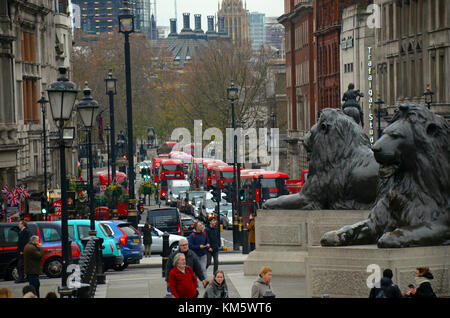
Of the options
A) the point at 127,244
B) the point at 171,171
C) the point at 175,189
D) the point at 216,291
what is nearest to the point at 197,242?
the point at 216,291

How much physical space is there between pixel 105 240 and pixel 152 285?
27.1 ft

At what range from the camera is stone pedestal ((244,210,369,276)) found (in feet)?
67.9

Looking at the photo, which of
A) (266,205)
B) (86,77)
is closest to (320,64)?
(86,77)

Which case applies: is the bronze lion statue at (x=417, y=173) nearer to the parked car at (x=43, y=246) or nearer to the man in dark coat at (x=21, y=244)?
the man in dark coat at (x=21, y=244)

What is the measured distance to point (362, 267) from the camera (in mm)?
16109

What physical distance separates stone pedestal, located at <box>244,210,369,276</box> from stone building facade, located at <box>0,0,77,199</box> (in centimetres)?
3096

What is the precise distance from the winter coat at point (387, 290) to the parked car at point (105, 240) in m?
16.2

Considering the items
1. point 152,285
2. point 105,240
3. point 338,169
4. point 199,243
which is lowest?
point 105,240

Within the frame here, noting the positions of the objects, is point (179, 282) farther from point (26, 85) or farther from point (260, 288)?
point (26, 85)

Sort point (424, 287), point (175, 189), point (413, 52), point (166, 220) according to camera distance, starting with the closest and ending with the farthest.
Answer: point (424, 287)
point (166, 220)
point (413, 52)
point (175, 189)

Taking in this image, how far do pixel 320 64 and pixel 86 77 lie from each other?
5245 cm

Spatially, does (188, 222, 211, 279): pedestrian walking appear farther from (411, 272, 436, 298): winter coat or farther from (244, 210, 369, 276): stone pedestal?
(411, 272, 436, 298): winter coat

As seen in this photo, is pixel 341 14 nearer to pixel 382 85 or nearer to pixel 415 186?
pixel 382 85
